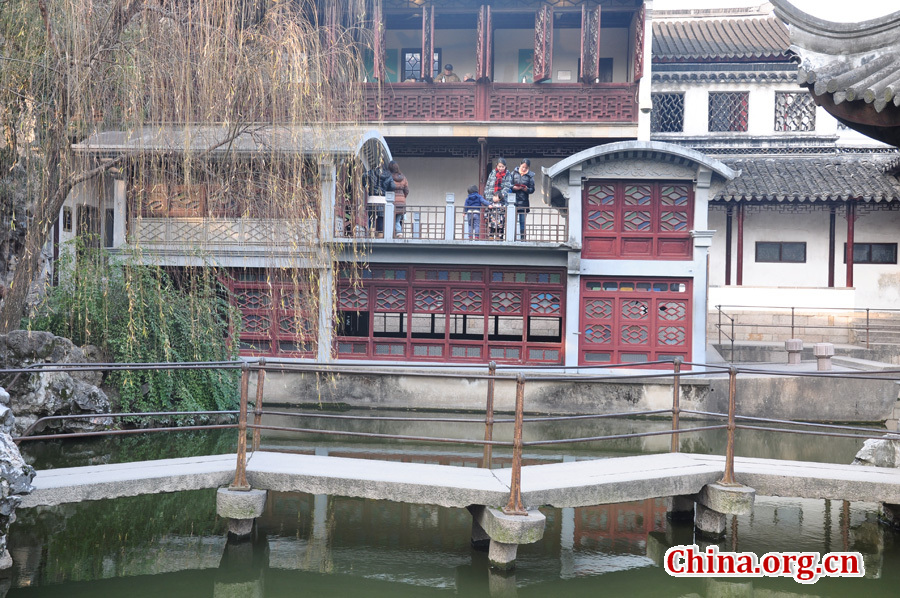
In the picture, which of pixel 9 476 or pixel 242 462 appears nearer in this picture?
pixel 9 476

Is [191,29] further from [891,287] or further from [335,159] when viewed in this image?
[891,287]

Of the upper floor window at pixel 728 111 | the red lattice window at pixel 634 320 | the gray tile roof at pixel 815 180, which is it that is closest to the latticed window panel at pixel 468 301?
the red lattice window at pixel 634 320

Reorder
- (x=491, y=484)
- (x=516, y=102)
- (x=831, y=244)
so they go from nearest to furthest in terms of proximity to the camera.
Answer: (x=491, y=484) < (x=516, y=102) < (x=831, y=244)

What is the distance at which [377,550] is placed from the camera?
236 inches

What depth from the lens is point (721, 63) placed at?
66.5 feet

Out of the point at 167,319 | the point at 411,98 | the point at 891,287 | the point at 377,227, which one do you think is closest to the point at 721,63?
the point at 891,287

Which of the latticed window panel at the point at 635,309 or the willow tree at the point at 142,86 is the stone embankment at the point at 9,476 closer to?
the willow tree at the point at 142,86

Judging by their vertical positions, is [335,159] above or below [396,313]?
above

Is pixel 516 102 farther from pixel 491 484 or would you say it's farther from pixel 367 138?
pixel 491 484

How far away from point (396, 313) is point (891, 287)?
13006 mm

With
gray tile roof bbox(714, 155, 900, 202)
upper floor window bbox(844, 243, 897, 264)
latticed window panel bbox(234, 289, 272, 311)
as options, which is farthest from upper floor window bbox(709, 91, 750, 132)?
latticed window panel bbox(234, 289, 272, 311)

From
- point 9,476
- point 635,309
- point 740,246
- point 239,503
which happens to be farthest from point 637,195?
point 9,476

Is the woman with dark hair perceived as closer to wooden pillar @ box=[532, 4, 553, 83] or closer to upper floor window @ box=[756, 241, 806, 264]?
wooden pillar @ box=[532, 4, 553, 83]

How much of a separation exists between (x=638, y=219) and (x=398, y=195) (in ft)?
14.6
